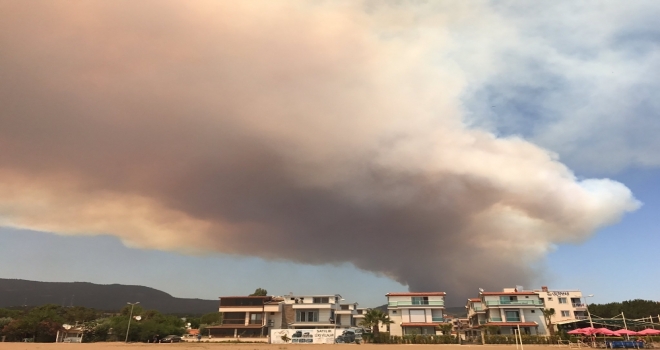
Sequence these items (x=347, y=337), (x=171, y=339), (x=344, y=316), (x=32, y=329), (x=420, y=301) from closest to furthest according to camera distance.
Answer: (x=347, y=337)
(x=420, y=301)
(x=32, y=329)
(x=171, y=339)
(x=344, y=316)

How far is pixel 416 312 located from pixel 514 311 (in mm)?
18909

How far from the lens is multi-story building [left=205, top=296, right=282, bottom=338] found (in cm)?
8112

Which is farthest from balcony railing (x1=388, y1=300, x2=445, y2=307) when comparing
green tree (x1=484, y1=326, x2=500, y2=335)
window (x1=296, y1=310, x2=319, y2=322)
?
window (x1=296, y1=310, x2=319, y2=322)

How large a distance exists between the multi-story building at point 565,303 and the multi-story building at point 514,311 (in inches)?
561

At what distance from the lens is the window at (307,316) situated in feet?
277

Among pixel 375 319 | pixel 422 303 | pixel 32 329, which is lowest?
pixel 32 329

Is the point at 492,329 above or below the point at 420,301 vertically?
below

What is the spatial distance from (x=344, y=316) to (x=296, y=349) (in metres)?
37.1

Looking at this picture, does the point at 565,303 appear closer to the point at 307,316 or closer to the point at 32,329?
the point at 307,316

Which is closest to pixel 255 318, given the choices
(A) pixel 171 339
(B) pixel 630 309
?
(A) pixel 171 339

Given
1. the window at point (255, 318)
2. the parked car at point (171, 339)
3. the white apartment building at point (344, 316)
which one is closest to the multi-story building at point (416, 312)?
the white apartment building at point (344, 316)

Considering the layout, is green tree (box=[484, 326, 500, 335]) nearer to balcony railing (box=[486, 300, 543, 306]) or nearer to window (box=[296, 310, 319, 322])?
balcony railing (box=[486, 300, 543, 306])

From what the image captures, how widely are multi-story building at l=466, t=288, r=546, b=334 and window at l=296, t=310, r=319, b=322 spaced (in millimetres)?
33633

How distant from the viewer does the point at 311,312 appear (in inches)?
3344
